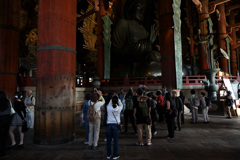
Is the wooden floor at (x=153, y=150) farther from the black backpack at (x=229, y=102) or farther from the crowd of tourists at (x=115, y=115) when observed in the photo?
the black backpack at (x=229, y=102)

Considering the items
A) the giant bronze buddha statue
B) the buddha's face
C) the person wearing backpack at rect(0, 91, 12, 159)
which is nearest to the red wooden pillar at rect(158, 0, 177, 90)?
the giant bronze buddha statue

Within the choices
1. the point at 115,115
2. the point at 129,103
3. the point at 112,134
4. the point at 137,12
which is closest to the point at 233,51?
the point at 137,12

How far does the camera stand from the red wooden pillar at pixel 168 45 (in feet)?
27.7

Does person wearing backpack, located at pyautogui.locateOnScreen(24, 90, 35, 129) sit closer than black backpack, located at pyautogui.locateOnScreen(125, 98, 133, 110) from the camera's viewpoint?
No

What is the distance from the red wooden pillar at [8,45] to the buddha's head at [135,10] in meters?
12.8

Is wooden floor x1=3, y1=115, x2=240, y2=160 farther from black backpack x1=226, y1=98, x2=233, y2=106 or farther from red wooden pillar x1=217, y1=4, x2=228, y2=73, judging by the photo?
red wooden pillar x1=217, y1=4, x2=228, y2=73

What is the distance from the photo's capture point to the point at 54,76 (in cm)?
383

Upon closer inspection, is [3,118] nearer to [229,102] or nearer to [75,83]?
[75,83]

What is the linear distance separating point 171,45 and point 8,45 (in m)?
7.82

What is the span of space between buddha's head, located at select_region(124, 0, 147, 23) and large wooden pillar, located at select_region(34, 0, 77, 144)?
47.4ft

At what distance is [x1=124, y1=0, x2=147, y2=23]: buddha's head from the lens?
1731 cm

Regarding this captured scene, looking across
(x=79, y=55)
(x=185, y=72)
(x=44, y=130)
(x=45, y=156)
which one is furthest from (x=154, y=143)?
(x=79, y=55)

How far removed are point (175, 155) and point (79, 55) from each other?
59.1ft

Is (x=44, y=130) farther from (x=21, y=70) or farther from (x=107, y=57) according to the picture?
(x=21, y=70)
